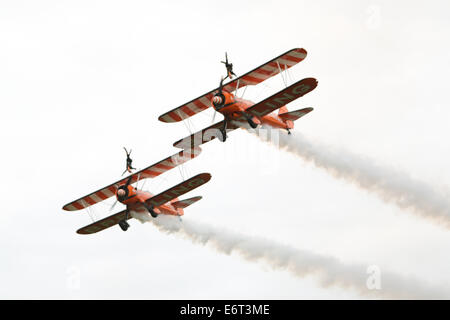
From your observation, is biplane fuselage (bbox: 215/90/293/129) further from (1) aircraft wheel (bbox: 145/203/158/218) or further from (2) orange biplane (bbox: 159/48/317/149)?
(1) aircraft wheel (bbox: 145/203/158/218)

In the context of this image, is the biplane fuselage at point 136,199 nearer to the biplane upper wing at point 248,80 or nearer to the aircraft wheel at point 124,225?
the aircraft wheel at point 124,225

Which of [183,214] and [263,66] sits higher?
[263,66]

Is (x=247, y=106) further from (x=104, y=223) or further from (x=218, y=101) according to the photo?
(x=104, y=223)

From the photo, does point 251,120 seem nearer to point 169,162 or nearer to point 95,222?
point 169,162
